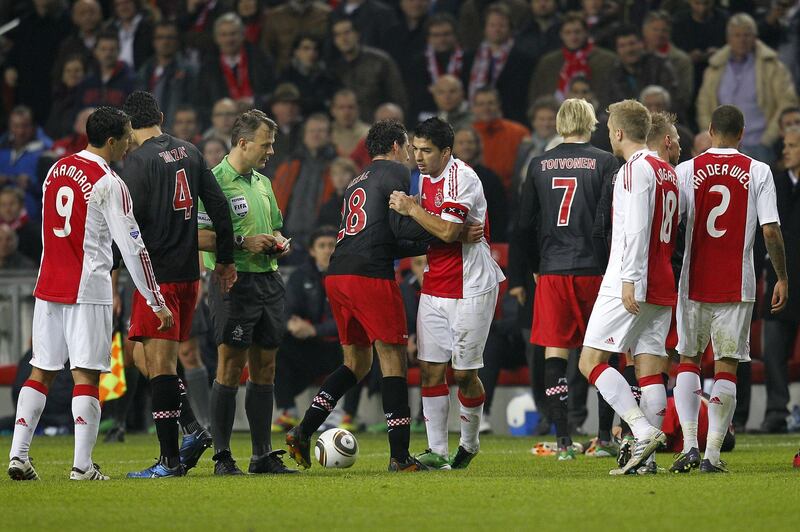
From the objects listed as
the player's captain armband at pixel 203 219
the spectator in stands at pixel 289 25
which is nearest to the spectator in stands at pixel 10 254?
the spectator in stands at pixel 289 25

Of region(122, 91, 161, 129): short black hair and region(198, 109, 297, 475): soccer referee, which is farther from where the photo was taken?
region(198, 109, 297, 475): soccer referee

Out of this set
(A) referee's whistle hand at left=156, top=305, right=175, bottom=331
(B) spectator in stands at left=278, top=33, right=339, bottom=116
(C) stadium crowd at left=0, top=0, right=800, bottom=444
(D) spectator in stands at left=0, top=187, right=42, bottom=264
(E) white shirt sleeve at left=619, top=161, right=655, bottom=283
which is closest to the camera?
(E) white shirt sleeve at left=619, top=161, right=655, bottom=283

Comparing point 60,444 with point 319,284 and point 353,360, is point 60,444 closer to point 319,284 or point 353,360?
point 319,284

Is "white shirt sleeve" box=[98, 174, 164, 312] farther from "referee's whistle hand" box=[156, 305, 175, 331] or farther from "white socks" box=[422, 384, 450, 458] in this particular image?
"white socks" box=[422, 384, 450, 458]

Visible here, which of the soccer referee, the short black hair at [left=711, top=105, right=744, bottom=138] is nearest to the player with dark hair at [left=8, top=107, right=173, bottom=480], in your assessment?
the soccer referee

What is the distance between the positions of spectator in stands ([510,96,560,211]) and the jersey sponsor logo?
594 cm

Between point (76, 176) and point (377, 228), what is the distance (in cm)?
190

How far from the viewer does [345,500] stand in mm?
7434

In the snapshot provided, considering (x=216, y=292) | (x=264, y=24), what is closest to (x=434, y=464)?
(x=216, y=292)

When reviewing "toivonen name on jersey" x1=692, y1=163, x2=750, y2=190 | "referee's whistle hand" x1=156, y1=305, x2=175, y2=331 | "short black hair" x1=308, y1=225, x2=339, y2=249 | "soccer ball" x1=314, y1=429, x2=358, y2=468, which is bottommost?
"soccer ball" x1=314, y1=429, x2=358, y2=468

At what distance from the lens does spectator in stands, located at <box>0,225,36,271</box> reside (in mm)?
15922

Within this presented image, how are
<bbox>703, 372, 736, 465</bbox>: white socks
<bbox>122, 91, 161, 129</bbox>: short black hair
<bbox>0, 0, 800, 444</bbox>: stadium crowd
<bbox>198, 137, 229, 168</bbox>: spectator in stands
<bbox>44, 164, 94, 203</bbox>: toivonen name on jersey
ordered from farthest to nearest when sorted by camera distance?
<bbox>198, 137, 229, 168</bbox>: spectator in stands
<bbox>0, 0, 800, 444</bbox>: stadium crowd
<bbox>122, 91, 161, 129</bbox>: short black hair
<bbox>703, 372, 736, 465</bbox>: white socks
<bbox>44, 164, 94, 203</bbox>: toivonen name on jersey

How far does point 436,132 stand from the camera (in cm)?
919

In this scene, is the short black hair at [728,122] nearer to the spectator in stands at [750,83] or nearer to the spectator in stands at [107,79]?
the spectator in stands at [750,83]
